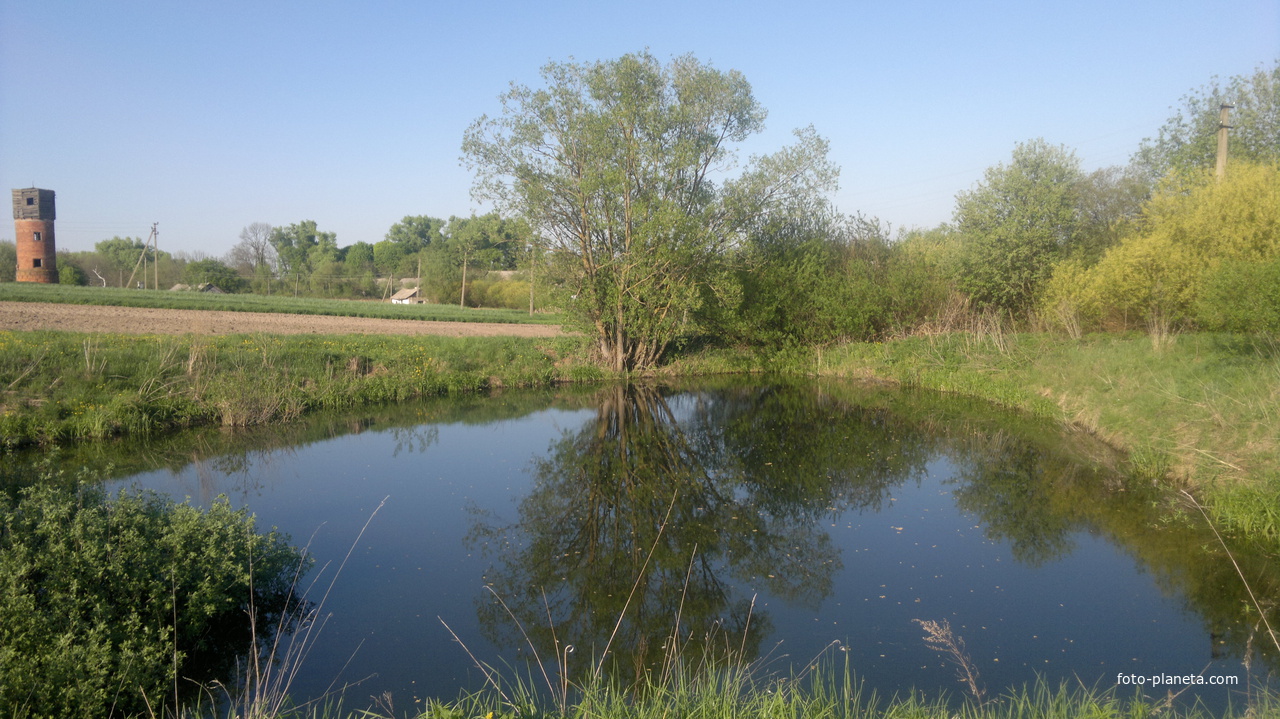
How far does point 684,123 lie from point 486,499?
1607 cm

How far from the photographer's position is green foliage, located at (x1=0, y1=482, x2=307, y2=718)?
4.53 metres

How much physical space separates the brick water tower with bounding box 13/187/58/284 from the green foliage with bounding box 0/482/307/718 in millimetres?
62242

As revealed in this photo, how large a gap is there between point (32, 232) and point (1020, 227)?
6546cm

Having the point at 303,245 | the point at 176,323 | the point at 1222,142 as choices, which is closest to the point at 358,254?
the point at 303,245

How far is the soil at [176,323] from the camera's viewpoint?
2308cm

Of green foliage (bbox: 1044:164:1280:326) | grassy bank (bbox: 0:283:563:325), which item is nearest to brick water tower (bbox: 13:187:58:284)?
grassy bank (bbox: 0:283:563:325)

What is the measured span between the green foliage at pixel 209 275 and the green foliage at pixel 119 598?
7270cm

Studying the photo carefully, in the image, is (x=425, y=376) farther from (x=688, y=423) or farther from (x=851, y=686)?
(x=851, y=686)

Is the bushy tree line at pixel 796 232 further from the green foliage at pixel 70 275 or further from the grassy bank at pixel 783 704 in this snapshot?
the green foliage at pixel 70 275

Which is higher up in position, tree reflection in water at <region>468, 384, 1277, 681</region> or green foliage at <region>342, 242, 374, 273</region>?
green foliage at <region>342, 242, 374, 273</region>

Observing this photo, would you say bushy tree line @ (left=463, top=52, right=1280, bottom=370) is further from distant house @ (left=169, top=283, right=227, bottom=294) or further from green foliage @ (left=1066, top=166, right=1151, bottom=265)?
distant house @ (left=169, top=283, right=227, bottom=294)

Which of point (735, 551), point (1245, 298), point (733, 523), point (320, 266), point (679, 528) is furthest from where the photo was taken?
point (320, 266)

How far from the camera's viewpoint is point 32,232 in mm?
53281

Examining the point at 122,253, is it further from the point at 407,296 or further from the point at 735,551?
the point at 735,551
